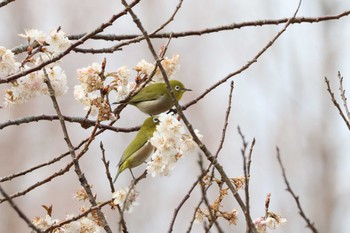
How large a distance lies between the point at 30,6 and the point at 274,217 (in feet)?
41.9

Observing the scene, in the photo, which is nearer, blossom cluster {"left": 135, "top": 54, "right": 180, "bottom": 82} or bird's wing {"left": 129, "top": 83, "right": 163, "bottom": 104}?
blossom cluster {"left": 135, "top": 54, "right": 180, "bottom": 82}

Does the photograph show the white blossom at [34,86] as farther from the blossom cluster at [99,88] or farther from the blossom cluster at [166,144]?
the blossom cluster at [166,144]

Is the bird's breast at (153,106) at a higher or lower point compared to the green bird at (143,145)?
A: higher

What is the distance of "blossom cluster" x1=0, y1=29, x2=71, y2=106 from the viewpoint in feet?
7.19

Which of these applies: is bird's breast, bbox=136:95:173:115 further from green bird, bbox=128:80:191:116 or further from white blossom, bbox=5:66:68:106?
white blossom, bbox=5:66:68:106

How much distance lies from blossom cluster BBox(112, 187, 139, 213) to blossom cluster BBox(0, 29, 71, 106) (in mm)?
567

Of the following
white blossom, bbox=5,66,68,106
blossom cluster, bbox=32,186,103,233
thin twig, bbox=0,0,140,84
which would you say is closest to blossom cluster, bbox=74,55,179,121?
white blossom, bbox=5,66,68,106

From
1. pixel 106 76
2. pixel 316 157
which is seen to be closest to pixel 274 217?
pixel 106 76

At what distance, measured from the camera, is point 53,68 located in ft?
7.64

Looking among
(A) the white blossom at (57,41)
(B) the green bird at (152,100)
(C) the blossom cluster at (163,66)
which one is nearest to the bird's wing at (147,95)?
(B) the green bird at (152,100)

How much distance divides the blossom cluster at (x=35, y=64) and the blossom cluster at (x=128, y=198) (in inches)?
22.3

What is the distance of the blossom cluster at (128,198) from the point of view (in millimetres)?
1842

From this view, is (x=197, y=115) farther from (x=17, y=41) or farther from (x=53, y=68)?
(x=53, y=68)

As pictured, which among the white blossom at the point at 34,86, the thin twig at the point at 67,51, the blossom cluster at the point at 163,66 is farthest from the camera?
the blossom cluster at the point at 163,66
